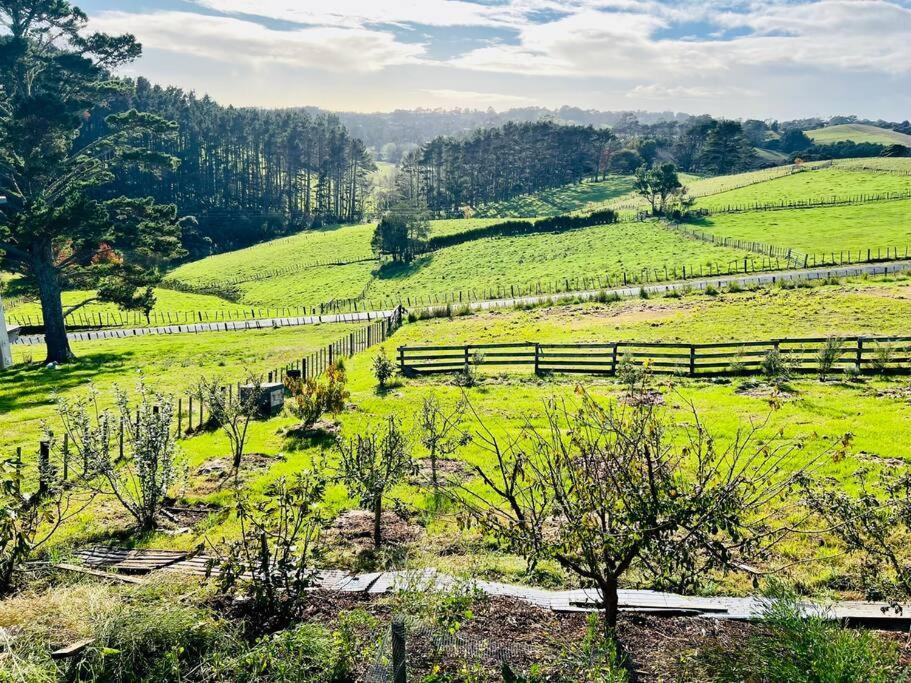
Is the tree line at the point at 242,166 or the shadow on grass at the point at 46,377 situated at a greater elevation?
the tree line at the point at 242,166

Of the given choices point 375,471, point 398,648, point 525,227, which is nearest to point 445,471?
point 375,471

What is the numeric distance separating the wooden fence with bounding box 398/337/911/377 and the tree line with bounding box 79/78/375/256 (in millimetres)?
90578

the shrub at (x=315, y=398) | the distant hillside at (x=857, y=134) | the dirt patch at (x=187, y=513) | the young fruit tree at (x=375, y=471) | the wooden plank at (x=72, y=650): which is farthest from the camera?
the distant hillside at (x=857, y=134)

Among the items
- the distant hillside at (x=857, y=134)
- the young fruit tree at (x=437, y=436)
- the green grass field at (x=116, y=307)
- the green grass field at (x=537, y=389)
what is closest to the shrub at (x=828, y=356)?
the green grass field at (x=537, y=389)

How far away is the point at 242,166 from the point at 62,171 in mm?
100659

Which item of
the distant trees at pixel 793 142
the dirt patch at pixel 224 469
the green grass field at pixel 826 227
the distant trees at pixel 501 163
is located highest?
the distant trees at pixel 793 142

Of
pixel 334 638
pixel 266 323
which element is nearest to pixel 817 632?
pixel 334 638

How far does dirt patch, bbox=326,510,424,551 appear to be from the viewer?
11.4 meters

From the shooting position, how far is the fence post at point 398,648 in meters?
6.58

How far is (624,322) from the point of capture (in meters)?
36.1

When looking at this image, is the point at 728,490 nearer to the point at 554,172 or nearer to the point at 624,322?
the point at 624,322

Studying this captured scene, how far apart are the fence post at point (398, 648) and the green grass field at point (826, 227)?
192 ft

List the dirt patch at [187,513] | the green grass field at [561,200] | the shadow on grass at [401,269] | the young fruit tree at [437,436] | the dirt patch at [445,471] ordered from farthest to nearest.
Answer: the green grass field at [561,200] → the shadow on grass at [401,269] → the dirt patch at [445,471] → the dirt patch at [187,513] → the young fruit tree at [437,436]

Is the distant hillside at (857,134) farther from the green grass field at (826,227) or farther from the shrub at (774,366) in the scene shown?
the shrub at (774,366)
